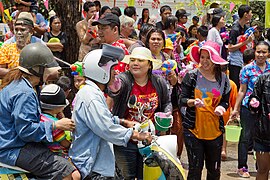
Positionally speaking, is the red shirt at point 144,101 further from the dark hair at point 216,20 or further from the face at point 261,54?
the dark hair at point 216,20

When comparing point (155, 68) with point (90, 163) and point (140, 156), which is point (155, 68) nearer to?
point (140, 156)

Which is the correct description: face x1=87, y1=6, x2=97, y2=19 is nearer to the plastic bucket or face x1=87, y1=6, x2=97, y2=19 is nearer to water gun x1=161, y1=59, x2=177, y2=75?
water gun x1=161, y1=59, x2=177, y2=75

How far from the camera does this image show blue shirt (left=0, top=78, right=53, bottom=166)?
427 centimetres

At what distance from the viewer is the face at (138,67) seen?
18.7 ft

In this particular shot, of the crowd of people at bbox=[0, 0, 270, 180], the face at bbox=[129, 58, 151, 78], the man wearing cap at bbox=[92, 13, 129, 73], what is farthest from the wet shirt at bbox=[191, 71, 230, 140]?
the man wearing cap at bbox=[92, 13, 129, 73]

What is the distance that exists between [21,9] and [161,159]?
5606mm

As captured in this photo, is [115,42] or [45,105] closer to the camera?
[45,105]

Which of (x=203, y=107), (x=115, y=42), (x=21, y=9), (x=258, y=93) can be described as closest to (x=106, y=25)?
(x=115, y=42)

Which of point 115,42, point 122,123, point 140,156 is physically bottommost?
point 140,156

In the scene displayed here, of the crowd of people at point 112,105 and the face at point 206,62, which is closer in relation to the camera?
the crowd of people at point 112,105

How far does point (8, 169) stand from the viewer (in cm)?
446

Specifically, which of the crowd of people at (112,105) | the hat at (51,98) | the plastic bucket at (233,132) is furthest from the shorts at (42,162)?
the plastic bucket at (233,132)

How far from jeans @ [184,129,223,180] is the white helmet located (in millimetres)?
1958

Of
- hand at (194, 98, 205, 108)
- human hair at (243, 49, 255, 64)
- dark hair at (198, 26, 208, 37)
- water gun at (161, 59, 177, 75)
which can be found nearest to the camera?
hand at (194, 98, 205, 108)
